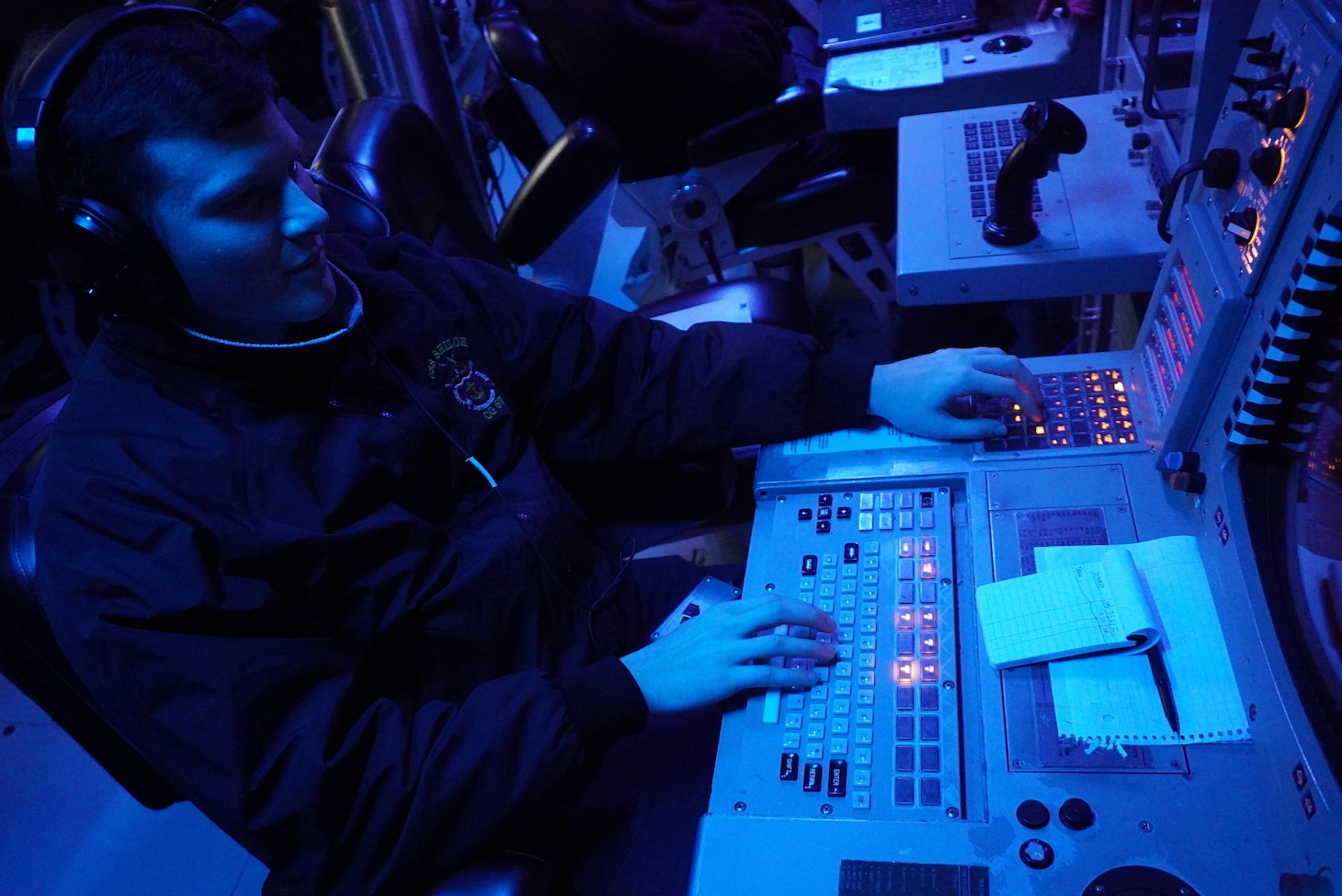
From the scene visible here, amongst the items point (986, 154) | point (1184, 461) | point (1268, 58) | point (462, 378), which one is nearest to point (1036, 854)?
point (1184, 461)

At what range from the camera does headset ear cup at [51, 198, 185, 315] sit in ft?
2.58

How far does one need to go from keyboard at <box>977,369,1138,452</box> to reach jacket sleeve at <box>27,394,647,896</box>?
53cm

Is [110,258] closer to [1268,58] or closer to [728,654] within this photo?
[728,654]

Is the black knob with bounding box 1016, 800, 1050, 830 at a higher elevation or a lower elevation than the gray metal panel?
lower

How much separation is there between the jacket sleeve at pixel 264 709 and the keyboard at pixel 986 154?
0.94m

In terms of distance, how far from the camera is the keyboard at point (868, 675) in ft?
2.45

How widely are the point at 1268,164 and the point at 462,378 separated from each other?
0.85 metres

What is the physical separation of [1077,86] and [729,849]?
1.60 meters

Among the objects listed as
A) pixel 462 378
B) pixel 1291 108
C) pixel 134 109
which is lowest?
pixel 462 378

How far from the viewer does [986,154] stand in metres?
1.44

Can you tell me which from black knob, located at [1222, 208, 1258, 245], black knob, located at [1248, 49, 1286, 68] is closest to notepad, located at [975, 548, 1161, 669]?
black knob, located at [1222, 208, 1258, 245]

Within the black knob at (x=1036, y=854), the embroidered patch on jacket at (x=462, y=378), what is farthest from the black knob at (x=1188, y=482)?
the embroidered patch on jacket at (x=462, y=378)

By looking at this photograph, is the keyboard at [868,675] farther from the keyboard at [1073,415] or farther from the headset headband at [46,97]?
the headset headband at [46,97]

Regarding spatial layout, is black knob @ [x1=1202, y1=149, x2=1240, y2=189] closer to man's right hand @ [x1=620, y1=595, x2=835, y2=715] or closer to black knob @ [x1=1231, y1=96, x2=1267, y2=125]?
black knob @ [x1=1231, y1=96, x2=1267, y2=125]
